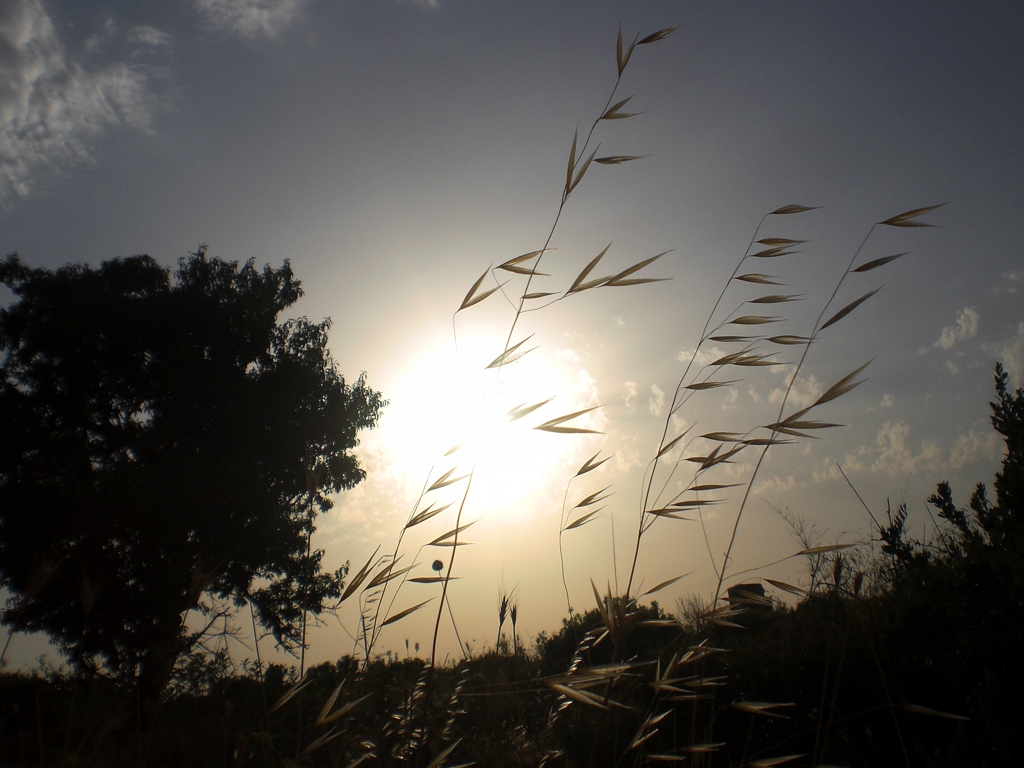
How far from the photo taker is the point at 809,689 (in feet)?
13.9

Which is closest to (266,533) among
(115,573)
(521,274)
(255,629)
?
(115,573)

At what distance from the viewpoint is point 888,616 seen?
3.60 m

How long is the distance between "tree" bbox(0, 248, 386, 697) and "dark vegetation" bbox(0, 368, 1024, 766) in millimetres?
6180

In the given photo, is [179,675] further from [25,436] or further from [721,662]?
[25,436]

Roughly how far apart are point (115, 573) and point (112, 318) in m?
5.71

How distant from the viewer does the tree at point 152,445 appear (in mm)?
10398

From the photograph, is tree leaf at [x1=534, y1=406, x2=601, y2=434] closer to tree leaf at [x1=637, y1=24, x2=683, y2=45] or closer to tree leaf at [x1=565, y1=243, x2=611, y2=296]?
tree leaf at [x1=565, y1=243, x2=611, y2=296]

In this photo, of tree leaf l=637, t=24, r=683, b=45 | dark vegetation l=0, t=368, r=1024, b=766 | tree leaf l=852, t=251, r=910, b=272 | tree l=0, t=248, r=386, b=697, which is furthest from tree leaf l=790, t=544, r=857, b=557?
tree l=0, t=248, r=386, b=697

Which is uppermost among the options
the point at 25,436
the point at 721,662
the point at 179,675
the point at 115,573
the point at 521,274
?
the point at 25,436

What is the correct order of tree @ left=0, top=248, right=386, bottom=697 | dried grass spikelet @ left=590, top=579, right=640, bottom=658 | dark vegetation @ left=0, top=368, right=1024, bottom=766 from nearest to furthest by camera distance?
dried grass spikelet @ left=590, top=579, right=640, bottom=658, dark vegetation @ left=0, top=368, right=1024, bottom=766, tree @ left=0, top=248, right=386, bottom=697

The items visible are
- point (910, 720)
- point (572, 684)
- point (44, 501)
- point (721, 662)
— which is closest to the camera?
point (572, 684)

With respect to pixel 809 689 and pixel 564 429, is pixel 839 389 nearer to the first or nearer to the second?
pixel 564 429

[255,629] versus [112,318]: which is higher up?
[112,318]

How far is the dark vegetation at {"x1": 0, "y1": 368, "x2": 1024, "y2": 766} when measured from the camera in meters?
1.54
